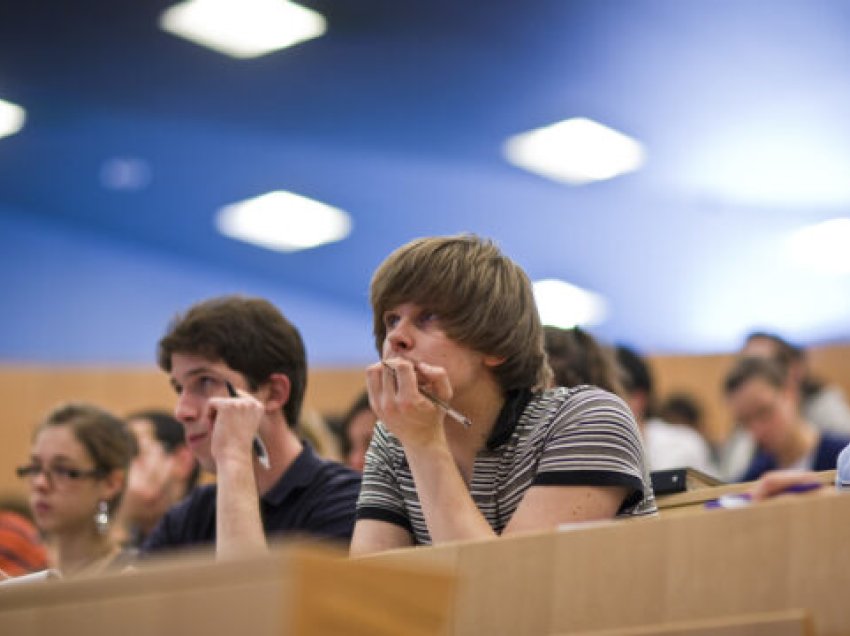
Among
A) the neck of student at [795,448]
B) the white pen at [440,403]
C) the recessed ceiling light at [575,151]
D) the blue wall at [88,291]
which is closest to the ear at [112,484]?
the white pen at [440,403]

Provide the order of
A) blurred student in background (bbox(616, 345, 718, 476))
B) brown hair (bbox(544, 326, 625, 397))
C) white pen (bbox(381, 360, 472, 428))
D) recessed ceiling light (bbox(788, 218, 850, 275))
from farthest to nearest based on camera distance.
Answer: recessed ceiling light (bbox(788, 218, 850, 275)), blurred student in background (bbox(616, 345, 718, 476)), brown hair (bbox(544, 326, 625, 397)), white pen (bbox(381, 360, 472, 428))

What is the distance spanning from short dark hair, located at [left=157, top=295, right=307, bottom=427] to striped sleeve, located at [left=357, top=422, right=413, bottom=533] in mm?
370

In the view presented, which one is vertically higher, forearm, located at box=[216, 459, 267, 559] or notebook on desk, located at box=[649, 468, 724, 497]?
notebook on desk, located at box=[649, 468, 724, 497]

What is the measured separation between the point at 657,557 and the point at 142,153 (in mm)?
4289

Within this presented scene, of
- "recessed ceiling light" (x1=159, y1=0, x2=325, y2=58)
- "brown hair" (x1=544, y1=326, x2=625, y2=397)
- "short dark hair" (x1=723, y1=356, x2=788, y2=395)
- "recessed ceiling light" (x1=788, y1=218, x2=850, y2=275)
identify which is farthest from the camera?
"recessed ceiling light" (x1=788, y1=218, x2=850, y2=275)

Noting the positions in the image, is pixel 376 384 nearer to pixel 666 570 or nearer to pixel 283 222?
pixel 666 570

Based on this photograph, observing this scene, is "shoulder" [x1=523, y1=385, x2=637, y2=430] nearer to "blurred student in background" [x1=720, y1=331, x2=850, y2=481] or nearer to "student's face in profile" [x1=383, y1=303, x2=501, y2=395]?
"student's face in profile" [x1=383, y1=303, x2=501, y2=395]

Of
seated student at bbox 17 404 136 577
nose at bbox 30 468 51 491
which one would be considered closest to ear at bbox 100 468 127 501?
seated student at bbox 17 404 136 577

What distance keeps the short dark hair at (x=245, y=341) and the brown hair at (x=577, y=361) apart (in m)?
0.44

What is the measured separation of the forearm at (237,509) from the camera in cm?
171

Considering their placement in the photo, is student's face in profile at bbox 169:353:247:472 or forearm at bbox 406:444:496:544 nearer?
forearm at bbox 406:444:496:544

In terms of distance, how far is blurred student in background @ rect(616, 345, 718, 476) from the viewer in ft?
9.88

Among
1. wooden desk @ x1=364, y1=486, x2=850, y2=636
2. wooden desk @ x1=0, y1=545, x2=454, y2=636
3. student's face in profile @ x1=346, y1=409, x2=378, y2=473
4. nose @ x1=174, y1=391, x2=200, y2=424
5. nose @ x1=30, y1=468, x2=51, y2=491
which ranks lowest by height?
wooden desk @ x1=0, y1=545, x2=454, y2=636

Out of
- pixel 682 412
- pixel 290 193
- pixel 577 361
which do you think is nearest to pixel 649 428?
pixel 577 361
